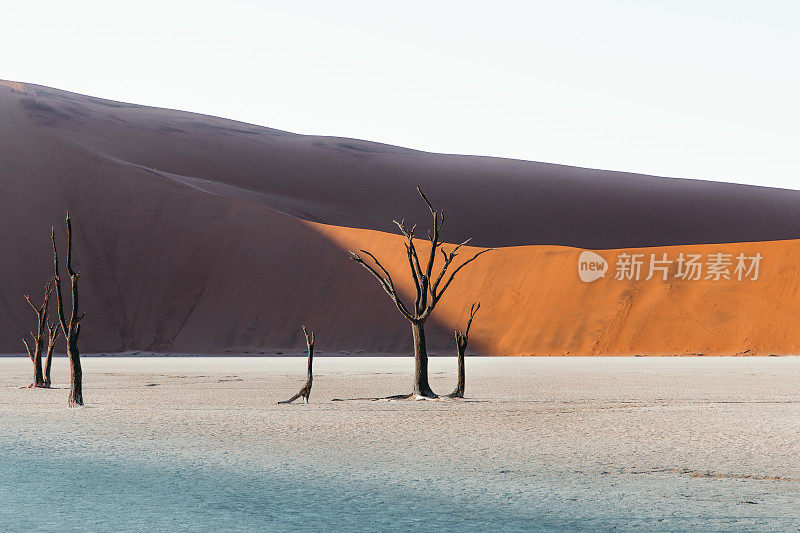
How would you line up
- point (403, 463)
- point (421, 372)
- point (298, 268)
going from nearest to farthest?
point (403, 463) → point (421, 372) → point (298, 268)

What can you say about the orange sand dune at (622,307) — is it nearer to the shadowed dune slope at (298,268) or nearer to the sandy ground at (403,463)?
the shadowed dune slope at (298,268)

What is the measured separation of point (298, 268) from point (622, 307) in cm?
1912

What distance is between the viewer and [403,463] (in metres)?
9.95

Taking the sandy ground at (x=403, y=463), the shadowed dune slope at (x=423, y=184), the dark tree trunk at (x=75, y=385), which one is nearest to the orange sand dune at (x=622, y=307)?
the shadowed dune slope at (x=423, y=184)

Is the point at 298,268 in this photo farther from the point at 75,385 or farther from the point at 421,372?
the point at 75,385

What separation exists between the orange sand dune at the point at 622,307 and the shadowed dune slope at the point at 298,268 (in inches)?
3.5

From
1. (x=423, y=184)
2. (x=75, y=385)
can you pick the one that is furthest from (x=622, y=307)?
(x=423, y=184)

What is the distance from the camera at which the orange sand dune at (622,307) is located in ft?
156

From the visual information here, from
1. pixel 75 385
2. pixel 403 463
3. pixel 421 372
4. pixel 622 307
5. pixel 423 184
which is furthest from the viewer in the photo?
pixel 423 184

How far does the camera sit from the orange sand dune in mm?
47594

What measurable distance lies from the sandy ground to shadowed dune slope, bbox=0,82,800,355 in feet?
99.2

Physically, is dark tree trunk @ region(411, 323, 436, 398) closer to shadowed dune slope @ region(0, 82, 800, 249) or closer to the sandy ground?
the sandy ground

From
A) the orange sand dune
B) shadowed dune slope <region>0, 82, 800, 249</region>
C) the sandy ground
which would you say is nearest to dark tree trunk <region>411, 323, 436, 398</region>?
the sandy ground

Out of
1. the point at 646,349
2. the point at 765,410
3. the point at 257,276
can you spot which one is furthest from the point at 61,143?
the point at 765,410
